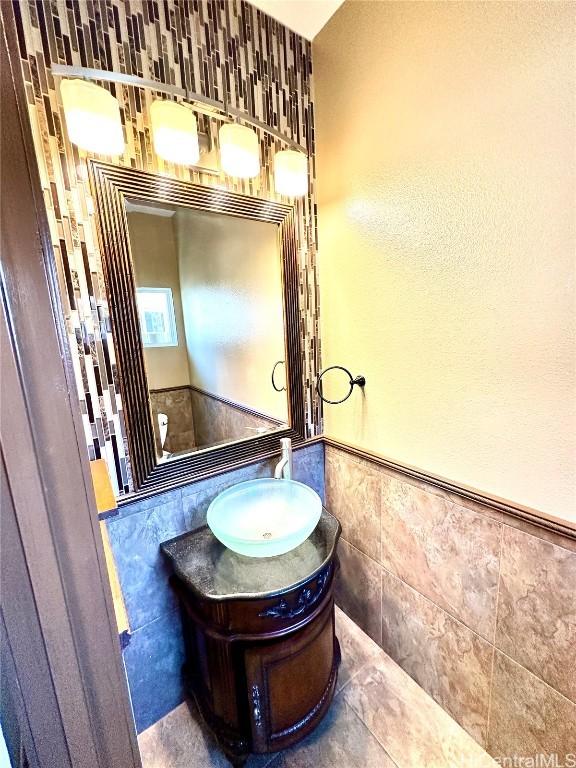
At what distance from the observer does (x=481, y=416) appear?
1001 mm

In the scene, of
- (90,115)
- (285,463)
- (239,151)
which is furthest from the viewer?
(285,463)

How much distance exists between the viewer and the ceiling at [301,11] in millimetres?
1189

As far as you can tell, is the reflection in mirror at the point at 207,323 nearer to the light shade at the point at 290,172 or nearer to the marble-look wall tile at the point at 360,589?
the light shade at the point at 290,172

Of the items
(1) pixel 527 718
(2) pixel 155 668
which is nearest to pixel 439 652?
(1) pixel 527 718

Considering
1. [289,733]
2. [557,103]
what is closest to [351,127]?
[557,103]

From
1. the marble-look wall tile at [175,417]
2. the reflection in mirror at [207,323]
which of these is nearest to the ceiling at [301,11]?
the reflection in mirror at [207,323]

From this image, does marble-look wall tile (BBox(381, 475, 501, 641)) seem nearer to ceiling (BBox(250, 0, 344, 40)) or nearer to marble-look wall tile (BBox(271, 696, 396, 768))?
marble-look wall tile (BBox(271, 696, 396, 768))

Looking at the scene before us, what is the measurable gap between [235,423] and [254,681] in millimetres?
856

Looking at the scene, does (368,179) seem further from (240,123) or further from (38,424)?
(38,424)

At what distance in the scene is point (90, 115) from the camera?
2.85 ft

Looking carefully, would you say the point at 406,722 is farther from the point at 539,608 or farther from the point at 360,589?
the point at 539,608

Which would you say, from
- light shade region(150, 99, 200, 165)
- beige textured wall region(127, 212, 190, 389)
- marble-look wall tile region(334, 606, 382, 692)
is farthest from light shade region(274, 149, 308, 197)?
marble-look wall tile region(334, 606, 382, 692)

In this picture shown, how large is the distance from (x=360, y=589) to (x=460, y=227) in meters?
1.57

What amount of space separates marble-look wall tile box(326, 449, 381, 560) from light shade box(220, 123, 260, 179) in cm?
124
